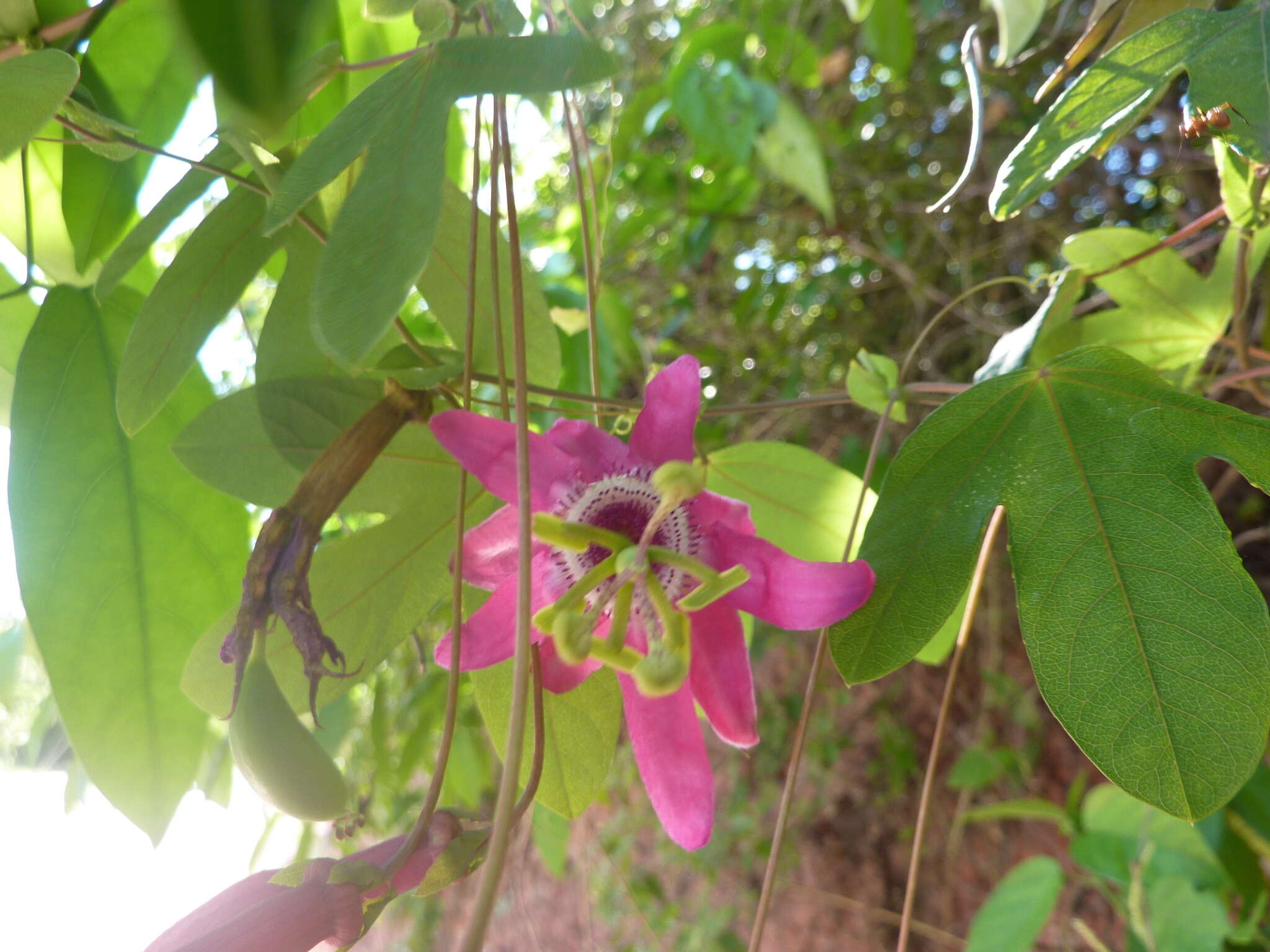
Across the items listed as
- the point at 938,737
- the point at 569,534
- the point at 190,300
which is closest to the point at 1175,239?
the point at 938,737

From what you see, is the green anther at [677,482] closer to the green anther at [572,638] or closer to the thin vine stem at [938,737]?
the green anther at [572,638]

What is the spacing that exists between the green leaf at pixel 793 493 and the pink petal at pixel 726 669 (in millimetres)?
160

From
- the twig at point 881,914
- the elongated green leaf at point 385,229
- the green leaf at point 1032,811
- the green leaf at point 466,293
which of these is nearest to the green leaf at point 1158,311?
the green leaf at point 466,293

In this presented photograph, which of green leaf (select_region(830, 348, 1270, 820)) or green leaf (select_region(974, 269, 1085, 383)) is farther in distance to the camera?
green leaf (select_region(974, 269, 1085, 383))

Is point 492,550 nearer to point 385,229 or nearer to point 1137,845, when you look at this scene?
point 385,229

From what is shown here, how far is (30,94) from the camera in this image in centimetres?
41

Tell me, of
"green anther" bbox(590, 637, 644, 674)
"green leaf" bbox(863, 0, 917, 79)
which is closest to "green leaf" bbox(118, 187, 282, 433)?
"green anther" bbox(590, 637, 644, 674)

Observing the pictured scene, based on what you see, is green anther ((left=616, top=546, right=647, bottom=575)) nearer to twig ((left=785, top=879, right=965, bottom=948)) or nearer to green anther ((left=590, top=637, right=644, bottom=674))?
→ green anther ((left=590, top=637, right=644, bottom=674))

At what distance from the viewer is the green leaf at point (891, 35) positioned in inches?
48.4

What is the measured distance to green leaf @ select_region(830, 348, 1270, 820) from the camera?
351 mm

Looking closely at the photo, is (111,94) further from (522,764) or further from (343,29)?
(522,764)

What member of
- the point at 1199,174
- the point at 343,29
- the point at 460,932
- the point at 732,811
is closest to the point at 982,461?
the point at 343,29

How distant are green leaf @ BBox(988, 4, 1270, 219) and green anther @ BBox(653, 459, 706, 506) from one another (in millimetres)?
180

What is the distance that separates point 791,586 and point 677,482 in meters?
0.06
